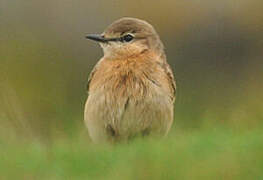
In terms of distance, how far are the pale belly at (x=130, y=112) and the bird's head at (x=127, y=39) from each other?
2.86ft

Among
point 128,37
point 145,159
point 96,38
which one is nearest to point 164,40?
point 128,37

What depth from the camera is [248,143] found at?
1135 centimetres

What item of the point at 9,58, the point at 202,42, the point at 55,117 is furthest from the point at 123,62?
the point at 202,42

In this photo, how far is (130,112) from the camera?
527 inches

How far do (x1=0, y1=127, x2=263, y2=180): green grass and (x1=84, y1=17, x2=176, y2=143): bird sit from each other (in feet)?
4.05

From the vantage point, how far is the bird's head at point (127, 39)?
14289mm

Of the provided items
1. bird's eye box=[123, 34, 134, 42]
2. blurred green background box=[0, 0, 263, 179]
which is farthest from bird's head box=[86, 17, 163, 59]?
blurred green background box=[0, 0, 263, 179]

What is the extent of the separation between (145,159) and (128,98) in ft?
9.10

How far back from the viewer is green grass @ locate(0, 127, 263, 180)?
1034 cm

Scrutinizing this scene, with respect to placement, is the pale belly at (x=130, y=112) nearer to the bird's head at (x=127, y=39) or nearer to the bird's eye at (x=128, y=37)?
the bird's head at (x=127, y=39)

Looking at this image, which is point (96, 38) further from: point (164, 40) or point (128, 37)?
point (164, 40)

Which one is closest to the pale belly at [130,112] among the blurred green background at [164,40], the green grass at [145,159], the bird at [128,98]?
the bird at [128,98]

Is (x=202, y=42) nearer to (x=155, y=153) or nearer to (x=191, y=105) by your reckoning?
(x=191, y=105)

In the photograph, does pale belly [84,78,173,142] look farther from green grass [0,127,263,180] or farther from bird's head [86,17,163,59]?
green grass [0,127,263,180]
